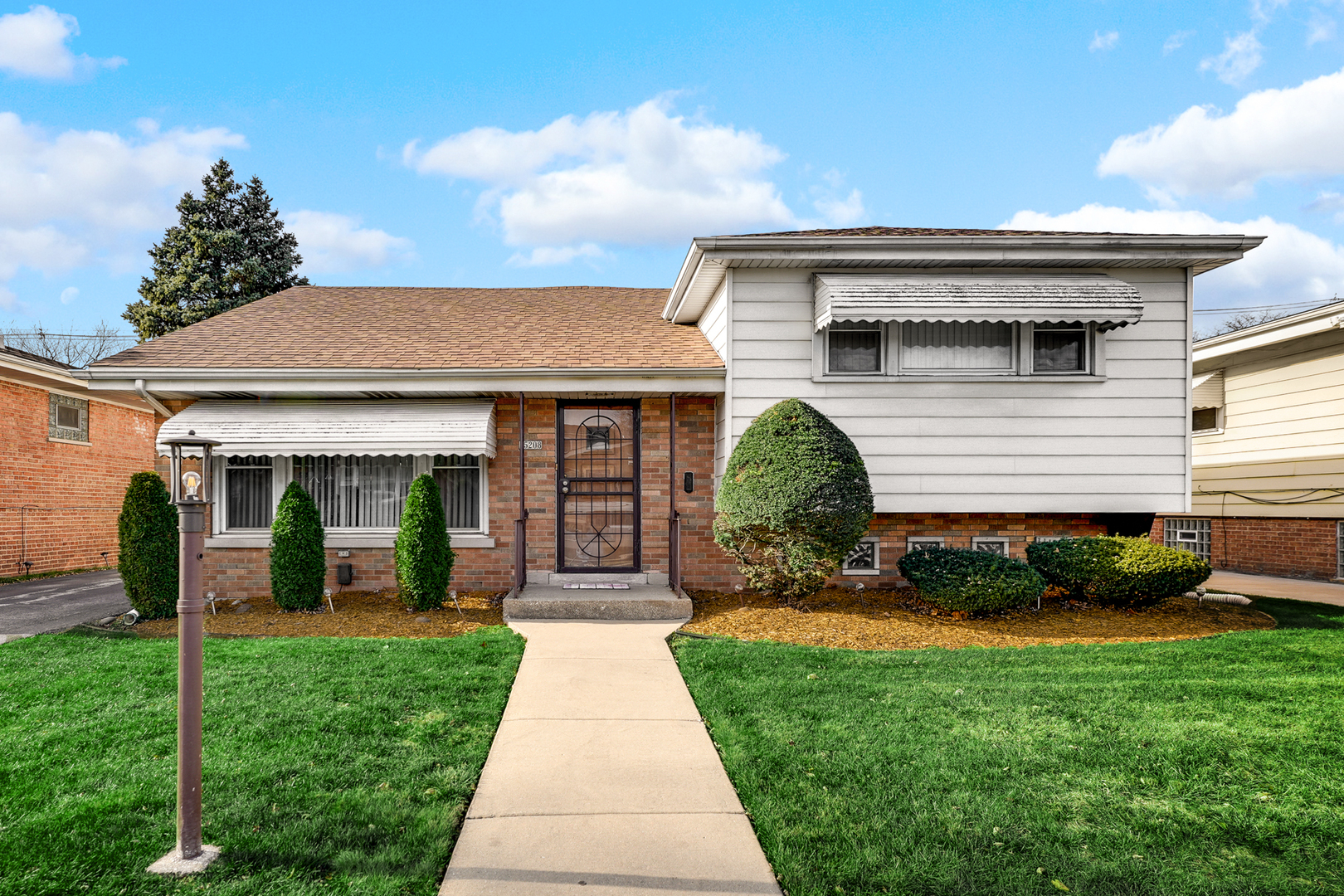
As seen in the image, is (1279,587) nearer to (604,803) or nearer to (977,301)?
(977,301)

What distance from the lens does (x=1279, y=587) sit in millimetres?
10852

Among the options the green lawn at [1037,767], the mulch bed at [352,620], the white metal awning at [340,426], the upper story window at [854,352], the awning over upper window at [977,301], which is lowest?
the mulch bed at [352,620]

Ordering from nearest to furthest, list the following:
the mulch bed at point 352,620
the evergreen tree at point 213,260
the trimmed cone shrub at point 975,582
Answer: the mulch bed at point 352,620 → the trimmed cone shrub at point 975,582 → the evergreen tree at point 213,260

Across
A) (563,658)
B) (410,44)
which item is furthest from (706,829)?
(410,44)

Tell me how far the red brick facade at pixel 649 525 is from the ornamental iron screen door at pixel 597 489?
15cm

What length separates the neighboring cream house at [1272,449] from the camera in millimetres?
11438

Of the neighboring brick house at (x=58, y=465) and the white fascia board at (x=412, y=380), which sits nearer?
the white fascia board at (x=412, y=380)

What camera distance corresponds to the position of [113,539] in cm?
1495

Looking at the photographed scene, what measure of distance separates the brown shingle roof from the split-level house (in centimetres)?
8

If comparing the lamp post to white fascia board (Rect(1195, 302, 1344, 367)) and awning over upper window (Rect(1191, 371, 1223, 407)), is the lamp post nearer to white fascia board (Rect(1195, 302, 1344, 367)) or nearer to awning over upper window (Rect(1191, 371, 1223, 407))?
white fascia board (Rect(1195, 302, 1344, 367))

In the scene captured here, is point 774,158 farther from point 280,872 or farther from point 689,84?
point 280,872

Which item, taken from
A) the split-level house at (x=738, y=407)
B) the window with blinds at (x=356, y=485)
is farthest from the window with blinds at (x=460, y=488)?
the window with blinds at (x=356, y=485)

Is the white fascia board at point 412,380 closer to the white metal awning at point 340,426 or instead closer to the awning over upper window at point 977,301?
the white metal awning at point 340,426

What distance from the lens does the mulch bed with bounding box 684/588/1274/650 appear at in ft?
22.9
